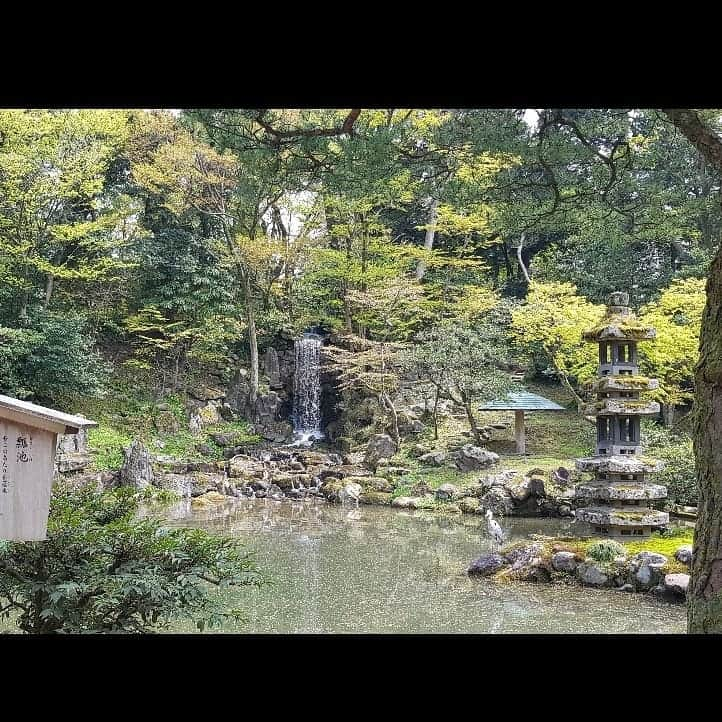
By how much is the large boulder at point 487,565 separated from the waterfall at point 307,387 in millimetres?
6184

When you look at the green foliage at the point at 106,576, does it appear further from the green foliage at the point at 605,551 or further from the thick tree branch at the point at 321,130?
the green foliage at the point at 605,551

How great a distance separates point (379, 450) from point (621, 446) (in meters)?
3.86

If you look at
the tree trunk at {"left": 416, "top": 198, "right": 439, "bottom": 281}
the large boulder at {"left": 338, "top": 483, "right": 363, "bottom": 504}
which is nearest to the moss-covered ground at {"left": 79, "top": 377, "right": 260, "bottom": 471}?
the large boulder at {"left": 338, "top": 483, "right": 363, "bottom": 504}

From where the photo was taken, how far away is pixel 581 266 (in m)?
9.80

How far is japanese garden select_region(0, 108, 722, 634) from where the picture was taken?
104 inches

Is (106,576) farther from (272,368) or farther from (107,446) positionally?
(272,368)

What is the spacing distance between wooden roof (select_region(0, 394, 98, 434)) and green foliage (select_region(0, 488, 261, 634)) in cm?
38

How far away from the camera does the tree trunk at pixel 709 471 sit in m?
2.40

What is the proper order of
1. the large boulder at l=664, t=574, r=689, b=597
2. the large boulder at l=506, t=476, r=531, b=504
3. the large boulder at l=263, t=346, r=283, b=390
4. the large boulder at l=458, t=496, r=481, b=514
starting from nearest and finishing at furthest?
the large boulder at l=664, t=574, r=689, b=597 → the large boulder at l=506, t=476, r=531, b=504 → the large boulder at l=458, t=496, r=481, b=514 → the large boulder at l=263, t=346, r=283, b=390

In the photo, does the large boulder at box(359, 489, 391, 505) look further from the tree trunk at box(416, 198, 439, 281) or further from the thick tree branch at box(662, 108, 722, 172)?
the thick tree branch at box(662, 108, 722, 172)
